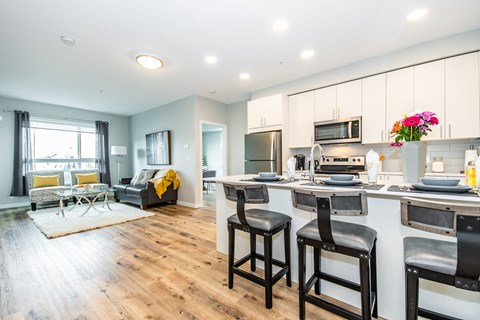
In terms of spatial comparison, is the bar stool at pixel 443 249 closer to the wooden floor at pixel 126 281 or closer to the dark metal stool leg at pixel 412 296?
the dark metal stool leg at pixel 412 296

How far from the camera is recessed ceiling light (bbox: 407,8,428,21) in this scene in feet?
7.25

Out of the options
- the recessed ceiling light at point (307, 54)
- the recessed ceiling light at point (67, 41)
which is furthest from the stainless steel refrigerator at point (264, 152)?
the recessed ceiling light at point (67, 41)

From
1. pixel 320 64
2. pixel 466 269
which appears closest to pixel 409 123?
pixel 466 269

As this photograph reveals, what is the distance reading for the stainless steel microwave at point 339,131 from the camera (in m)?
3.33

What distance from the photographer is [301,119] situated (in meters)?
3.96

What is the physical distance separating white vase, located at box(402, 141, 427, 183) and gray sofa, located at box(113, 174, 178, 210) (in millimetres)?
4766

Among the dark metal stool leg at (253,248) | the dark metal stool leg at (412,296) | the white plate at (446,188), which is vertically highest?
the white plate at (446,188)

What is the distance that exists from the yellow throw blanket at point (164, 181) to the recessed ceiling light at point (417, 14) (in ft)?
16.5

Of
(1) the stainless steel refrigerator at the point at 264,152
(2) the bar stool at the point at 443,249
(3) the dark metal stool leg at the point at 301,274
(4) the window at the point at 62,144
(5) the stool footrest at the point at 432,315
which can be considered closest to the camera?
(2) the bar stool at the point at 443,249

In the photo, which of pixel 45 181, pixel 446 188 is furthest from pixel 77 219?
pixel 446 188

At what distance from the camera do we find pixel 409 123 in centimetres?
155

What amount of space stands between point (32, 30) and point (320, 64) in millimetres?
3857

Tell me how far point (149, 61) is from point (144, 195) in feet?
9.60

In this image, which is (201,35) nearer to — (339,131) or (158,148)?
(339,131)
